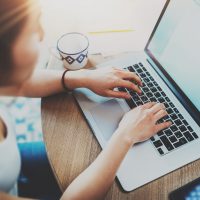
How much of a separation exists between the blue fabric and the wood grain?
0.21 m

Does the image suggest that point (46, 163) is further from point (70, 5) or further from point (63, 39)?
point (70, 5)

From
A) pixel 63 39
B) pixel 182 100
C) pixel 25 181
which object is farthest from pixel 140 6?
pixel 25 181

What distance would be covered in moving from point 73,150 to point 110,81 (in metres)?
0.25

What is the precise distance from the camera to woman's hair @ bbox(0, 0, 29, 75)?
0.52 m

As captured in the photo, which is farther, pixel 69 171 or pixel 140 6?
pixel 140 6

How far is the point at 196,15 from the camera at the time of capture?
0.79 m

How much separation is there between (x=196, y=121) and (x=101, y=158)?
30 cm

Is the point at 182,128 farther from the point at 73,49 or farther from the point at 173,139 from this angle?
the point at 73,49

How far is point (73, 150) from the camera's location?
0.78 metres

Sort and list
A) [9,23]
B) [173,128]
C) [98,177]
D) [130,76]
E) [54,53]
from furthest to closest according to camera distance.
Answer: [54,53] → [130,76] → [173,128] → [98,177] → [9,23]

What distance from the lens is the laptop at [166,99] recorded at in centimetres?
74

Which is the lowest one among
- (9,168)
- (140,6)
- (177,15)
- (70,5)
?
(9,168)

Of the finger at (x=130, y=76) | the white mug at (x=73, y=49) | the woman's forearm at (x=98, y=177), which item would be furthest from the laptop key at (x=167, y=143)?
the white mug at (x=73, y=49)

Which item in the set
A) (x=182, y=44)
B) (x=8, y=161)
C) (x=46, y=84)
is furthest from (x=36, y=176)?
(x=182, y=44)
